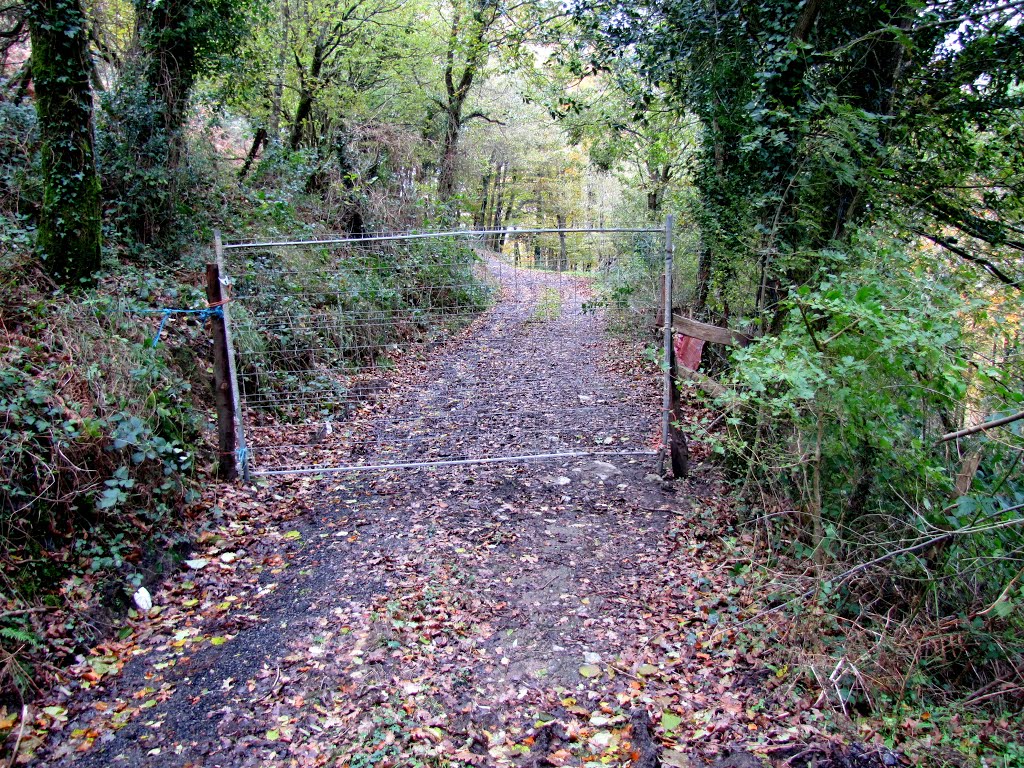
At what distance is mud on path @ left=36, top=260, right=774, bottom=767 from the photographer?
2.72 meters

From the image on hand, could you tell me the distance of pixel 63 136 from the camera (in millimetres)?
5324

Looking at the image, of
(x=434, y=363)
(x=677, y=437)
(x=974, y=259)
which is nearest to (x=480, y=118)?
(x=434, y=363)

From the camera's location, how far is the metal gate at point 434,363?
5625 mm

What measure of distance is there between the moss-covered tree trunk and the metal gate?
1.35 m

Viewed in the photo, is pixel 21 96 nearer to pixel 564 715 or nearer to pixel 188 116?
pixel 188 116

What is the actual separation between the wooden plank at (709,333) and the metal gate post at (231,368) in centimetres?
390

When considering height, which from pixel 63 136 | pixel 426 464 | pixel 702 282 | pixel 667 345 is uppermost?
pixel 63 136

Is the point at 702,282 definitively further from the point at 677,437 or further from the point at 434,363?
the point at 434,363

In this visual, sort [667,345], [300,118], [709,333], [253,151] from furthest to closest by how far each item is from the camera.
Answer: [300,118] < [253,151] < [667,345] < [709,333]

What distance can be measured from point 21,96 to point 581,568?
8697 millimetres

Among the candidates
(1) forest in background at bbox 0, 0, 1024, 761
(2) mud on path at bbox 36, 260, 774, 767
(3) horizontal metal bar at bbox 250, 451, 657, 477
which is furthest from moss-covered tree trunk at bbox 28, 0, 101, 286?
(2) mud on path at bbox 36, 260, 774, 767

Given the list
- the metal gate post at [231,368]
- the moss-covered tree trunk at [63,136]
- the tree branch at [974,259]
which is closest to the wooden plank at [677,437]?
the tree branch at [974,259]

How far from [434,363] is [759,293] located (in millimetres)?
4377

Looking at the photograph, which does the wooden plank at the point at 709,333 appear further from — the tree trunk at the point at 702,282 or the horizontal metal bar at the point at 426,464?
the tree trunk at the point at 702,282
